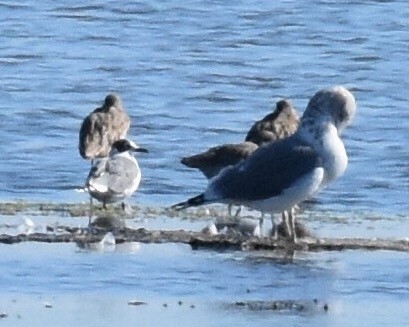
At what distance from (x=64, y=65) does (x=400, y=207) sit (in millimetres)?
9810

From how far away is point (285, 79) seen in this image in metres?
22.8

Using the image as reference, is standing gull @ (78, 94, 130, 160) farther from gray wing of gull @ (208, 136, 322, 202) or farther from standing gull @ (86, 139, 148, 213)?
gray wing of gull @ (208, 136, 322, 202)

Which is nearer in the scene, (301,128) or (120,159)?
(301,128)

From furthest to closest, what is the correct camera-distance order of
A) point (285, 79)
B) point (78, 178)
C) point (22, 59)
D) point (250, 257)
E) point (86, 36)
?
point (86, 36), point (22, 59), point (285, 79), point (78, 178), point (250, 257)

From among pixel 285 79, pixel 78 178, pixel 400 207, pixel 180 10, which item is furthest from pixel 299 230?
pixel 180 10

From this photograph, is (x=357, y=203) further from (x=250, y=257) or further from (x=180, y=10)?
(x=180, y=10)

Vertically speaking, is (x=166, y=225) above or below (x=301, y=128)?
below

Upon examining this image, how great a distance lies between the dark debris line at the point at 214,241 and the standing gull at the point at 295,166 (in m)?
0.23

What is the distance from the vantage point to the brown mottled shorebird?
1625 centimetres

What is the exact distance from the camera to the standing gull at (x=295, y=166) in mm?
11953

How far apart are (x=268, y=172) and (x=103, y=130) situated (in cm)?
534

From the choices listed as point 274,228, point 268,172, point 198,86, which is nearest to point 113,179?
point 274,228

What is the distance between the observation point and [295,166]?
12023 mm

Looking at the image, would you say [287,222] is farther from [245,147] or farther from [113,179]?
[245,147]
